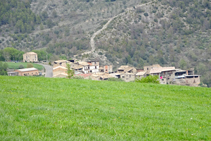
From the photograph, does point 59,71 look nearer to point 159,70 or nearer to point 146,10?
point 159,70

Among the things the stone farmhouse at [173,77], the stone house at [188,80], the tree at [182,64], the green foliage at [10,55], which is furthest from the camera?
the green foliage at [10,55]

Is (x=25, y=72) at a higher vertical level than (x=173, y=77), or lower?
higher

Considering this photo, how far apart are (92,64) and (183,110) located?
83.1m

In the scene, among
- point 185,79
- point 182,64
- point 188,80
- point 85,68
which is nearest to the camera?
point 185,79

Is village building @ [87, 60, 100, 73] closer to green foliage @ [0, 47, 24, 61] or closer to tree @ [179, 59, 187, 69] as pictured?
tree @ [179, 59, 187, 69]

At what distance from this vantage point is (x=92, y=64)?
95.8 meters

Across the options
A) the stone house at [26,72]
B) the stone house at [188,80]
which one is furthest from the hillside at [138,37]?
the stone house at [26,72]

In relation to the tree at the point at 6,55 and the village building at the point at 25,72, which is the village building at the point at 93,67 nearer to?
the village building at the point at 25,72

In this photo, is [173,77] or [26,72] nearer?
[173,77]

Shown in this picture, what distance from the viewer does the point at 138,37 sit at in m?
134

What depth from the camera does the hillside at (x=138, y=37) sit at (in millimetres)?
113375

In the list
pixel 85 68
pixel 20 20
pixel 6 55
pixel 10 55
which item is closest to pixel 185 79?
pixel 85 68

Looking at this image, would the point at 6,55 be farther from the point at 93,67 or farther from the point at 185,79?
the point at 185,79

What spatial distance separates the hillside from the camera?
11338cm
